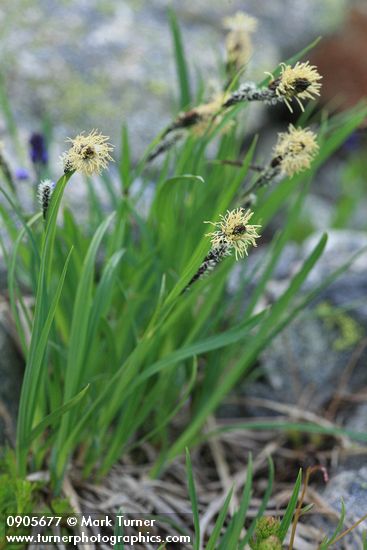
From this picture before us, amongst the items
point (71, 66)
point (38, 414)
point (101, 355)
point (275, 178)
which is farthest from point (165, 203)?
point (71, 66)

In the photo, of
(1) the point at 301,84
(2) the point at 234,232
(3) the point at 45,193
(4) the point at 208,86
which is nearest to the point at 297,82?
(1) the point at 301,84

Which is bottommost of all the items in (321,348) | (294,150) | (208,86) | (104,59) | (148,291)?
(321,348)

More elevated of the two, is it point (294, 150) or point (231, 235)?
point (294, 150)

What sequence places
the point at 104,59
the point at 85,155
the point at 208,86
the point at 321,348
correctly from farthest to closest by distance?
1. the point at 104,59
2. the point at 321,348
3. the point at 208,86
4. the point at 85,155

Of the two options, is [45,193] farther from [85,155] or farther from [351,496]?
[351,496]

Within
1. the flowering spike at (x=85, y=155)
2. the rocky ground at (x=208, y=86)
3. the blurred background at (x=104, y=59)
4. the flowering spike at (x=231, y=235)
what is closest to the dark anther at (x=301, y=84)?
the flowering spike at (x=231, y=235)

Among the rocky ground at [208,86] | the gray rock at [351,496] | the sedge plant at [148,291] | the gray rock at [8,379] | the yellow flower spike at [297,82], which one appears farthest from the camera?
the rocky ground at [208,86]

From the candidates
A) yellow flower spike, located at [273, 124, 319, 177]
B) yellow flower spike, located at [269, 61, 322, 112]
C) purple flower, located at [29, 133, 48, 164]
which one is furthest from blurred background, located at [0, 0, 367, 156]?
yellow flower spike, located at [269, 61, 322, 112]

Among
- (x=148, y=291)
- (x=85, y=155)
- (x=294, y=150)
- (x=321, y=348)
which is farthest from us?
(x=321, y=348)

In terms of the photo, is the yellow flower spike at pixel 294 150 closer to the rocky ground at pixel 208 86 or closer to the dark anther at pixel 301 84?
the dark anther at pixel 301 84

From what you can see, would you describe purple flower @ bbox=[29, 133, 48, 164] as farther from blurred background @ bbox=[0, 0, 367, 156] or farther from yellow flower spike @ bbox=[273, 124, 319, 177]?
blurred background @ bbox=[0, 0, 367, 156]
